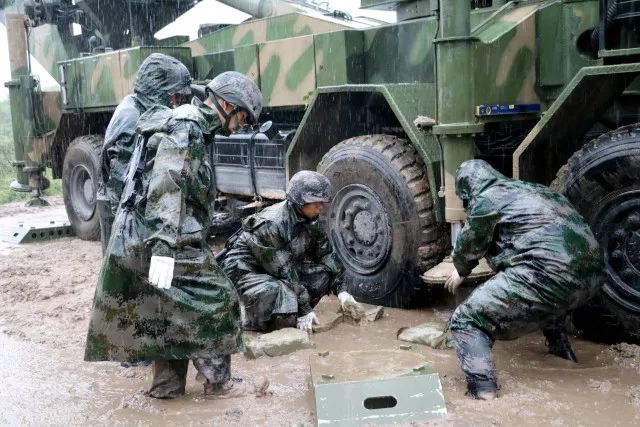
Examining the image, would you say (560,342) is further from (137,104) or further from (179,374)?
(137,104)

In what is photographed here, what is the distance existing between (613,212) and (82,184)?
6260 mm

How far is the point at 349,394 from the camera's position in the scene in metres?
3.71

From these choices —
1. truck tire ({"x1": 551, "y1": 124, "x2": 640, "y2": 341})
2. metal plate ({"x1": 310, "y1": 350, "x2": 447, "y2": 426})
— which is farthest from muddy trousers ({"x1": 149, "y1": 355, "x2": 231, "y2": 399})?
truck tire ({"x1": 551, "y1": 124, "x2": 640, "y2": 341})

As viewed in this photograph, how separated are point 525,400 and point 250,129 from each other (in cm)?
393

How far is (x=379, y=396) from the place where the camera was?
12.2 feet

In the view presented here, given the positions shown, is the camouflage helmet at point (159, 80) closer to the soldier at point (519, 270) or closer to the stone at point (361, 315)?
the stone at point (361, 315)

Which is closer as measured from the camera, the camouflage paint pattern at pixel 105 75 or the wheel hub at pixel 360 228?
the wheel hub at pixel 360 228

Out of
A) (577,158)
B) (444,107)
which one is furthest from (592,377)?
(444,107)

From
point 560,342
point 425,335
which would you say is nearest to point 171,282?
point 425,335

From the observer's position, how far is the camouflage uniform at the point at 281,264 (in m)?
5.21

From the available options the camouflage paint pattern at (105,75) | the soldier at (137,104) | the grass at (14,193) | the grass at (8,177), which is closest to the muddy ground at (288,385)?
the soldier at (137,104)

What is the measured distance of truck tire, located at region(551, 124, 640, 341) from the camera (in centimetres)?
431

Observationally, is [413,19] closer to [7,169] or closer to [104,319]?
[104,319]

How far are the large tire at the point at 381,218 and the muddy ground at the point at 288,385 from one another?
262 mm
